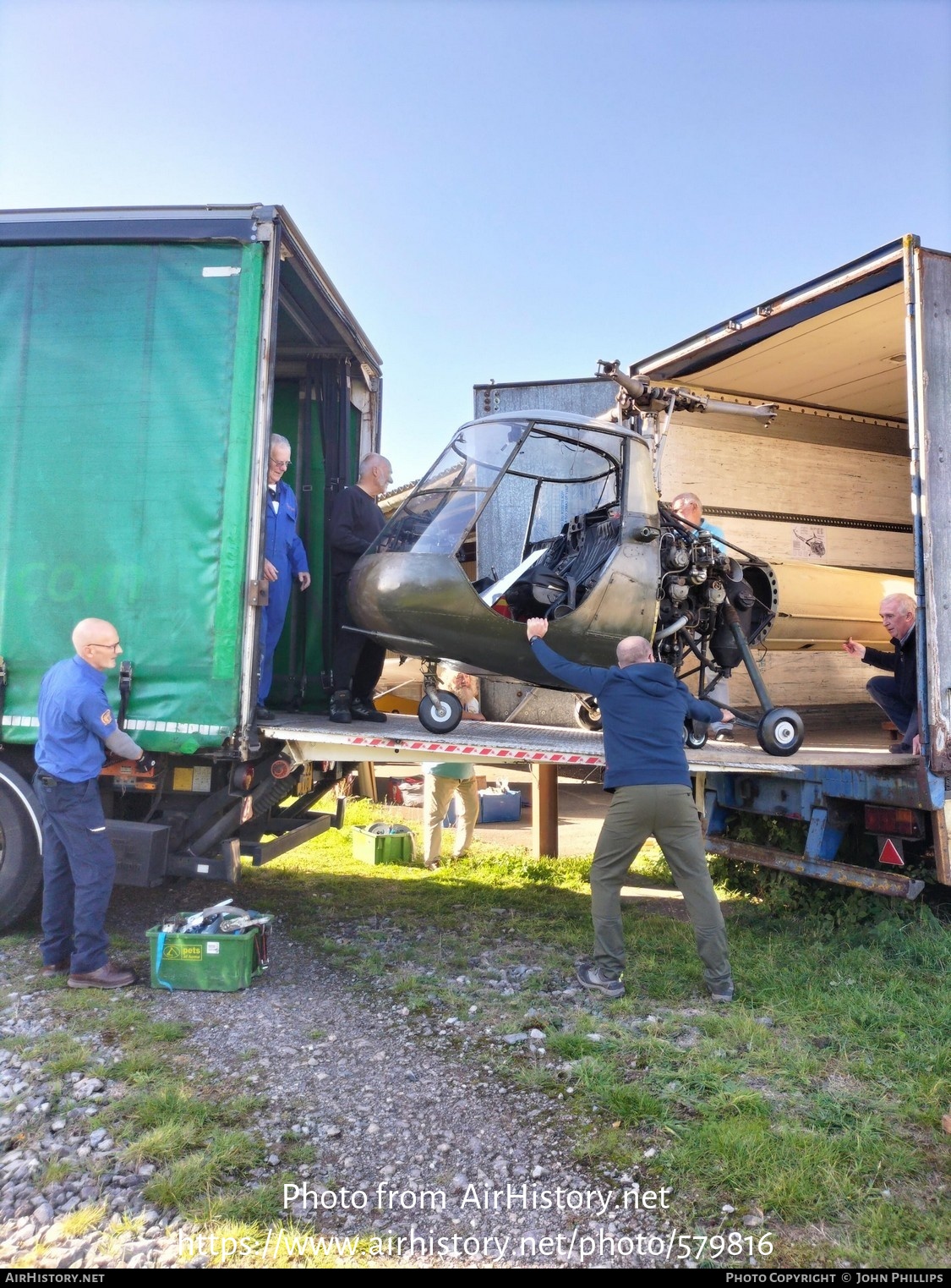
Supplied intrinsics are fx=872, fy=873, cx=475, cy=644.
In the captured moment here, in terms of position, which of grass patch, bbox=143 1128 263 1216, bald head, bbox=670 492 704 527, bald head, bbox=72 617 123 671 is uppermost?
bald head, bbox=670 492 704 527

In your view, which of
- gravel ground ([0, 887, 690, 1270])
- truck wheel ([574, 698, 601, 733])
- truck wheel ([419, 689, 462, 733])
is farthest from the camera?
truck wheel ([574, 698, 601, 733])

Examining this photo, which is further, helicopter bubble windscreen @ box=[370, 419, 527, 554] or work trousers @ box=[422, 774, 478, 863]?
work trousers @ box=[422, 774, 478, 863]

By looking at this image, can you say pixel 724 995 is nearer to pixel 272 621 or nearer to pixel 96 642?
pixel 272 621

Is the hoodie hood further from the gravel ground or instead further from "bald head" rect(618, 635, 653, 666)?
the gravel ground

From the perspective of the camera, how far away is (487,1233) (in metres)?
2.46

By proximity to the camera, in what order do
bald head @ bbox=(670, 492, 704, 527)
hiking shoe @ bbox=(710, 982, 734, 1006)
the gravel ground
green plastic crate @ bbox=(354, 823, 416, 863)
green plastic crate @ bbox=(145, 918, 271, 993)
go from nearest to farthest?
the gravel ground, hiking shoe @ bbox=(710, 982, 734, 1006), green plastic crate @ bbox=(145, 918, 271, 993), bald head @ bbox=(670, 492, 704, 527), green plastic crate @ bbox=(354, 823, 416, 863)

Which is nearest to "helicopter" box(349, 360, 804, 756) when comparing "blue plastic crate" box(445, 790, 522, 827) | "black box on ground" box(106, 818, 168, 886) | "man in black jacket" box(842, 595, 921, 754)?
"man in black jacket" box(842, 595, 921, 754)

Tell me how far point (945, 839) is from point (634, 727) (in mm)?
1678

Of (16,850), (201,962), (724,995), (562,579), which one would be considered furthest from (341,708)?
(724,995)

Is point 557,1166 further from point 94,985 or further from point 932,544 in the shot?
point 932,544

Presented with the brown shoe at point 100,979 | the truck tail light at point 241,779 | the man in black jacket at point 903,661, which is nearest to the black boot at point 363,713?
the truck tail light at point 241,779

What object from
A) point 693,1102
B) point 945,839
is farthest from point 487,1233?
point 945,839

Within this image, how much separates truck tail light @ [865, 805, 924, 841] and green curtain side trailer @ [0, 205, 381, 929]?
318cm

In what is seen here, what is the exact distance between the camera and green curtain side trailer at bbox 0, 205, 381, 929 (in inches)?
179
